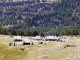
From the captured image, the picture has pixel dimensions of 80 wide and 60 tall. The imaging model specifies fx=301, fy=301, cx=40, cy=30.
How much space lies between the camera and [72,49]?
100 m

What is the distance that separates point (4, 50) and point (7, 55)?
26.8 ft

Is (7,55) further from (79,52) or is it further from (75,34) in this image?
(75,34)

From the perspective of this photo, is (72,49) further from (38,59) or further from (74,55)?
(38,59)

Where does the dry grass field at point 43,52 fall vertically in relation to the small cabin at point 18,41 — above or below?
above

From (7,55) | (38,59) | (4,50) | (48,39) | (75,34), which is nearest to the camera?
(38,59)

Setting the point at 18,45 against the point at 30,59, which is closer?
the point at 30,59

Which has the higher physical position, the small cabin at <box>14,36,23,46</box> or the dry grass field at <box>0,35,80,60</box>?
the dry grass field at <box>0,35,80,60</box>

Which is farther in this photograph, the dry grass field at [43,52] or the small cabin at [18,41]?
the small cabin at [18,41]

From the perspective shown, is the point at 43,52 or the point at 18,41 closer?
the point at 43,52

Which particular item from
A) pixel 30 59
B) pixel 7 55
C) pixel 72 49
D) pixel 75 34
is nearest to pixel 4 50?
pixel 7 55

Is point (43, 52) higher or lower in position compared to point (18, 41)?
higher

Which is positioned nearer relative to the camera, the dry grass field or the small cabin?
the dry grass field

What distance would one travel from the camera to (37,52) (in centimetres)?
9806

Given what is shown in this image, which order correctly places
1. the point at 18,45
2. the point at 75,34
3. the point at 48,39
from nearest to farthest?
the point at 18,45 < the point at 48,39 < the point at 75,34
